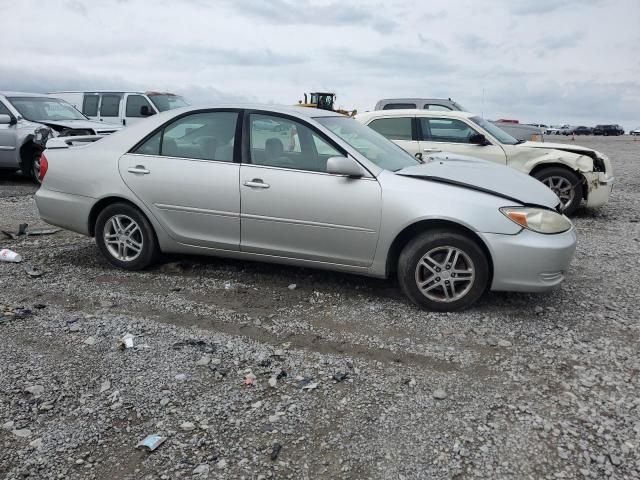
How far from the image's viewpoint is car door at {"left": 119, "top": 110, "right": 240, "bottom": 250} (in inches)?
193

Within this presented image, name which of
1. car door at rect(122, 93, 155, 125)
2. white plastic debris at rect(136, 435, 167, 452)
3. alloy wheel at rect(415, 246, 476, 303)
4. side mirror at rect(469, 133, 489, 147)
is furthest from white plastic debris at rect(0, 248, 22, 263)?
car door at rect(122, 93, 155, 125)

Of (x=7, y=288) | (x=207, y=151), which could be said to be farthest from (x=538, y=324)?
(x=7, y=288)

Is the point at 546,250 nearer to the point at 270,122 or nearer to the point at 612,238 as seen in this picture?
the point at 270,122

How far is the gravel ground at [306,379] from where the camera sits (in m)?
2.73

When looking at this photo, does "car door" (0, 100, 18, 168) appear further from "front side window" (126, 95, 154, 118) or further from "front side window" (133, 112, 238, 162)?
"front side window" (133, 112, 238, 162)

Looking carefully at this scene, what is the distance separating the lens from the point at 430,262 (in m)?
4.42

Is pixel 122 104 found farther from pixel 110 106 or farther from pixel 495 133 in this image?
pixel 495 133

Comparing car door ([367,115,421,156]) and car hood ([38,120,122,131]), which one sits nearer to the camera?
car door ([367,115,421,156])

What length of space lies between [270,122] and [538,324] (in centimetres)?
275

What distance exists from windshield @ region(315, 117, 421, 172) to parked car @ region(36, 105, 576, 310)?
22 millimetres

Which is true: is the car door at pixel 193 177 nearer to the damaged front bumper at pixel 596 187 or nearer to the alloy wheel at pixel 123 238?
the alloy wheel at pixel 123 238

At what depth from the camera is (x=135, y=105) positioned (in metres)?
13.6

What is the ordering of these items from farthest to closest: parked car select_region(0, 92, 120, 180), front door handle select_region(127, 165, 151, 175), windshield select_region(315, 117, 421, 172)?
1. parked car select_region(0, 92, 120, 180)
2. front door handle select_region(127, 165, 151, 175)
3. windshield select_region(315, 117, 421, 172)

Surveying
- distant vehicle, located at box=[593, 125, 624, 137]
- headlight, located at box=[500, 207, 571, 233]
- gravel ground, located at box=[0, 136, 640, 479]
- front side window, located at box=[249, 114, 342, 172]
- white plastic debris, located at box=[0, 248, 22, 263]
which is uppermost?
distant vehicle, located at box=[593, 125, 624, 137]
